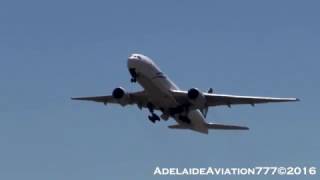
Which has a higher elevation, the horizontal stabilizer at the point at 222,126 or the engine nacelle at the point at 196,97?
the engine nacelle at the point at 196,97

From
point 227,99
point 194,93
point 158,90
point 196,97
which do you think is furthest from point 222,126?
point 158,90

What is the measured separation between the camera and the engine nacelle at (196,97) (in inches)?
3868

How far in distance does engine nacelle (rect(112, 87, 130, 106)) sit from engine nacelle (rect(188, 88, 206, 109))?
20.5ft

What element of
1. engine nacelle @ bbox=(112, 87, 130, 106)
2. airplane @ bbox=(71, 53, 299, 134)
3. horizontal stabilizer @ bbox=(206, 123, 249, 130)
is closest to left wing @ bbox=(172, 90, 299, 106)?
airplane @ bbox=(71, 53, 299, 134)

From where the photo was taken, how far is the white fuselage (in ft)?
320

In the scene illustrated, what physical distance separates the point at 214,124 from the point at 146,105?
9043mm

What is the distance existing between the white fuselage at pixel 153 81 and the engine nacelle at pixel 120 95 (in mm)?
Answer: 2486

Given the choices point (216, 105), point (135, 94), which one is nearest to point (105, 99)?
point (135, 94)

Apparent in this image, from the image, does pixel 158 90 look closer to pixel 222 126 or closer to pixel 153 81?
pixel 153 81

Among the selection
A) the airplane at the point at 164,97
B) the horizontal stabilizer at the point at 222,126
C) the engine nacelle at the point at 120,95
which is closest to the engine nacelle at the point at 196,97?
the airplane at the point at 164,97

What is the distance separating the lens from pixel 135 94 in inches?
4021

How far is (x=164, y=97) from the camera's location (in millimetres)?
98938

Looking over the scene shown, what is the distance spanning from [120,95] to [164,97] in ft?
14.6

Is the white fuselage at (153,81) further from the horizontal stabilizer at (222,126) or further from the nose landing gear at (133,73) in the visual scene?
the horizontal stabilizer at (222,126)
